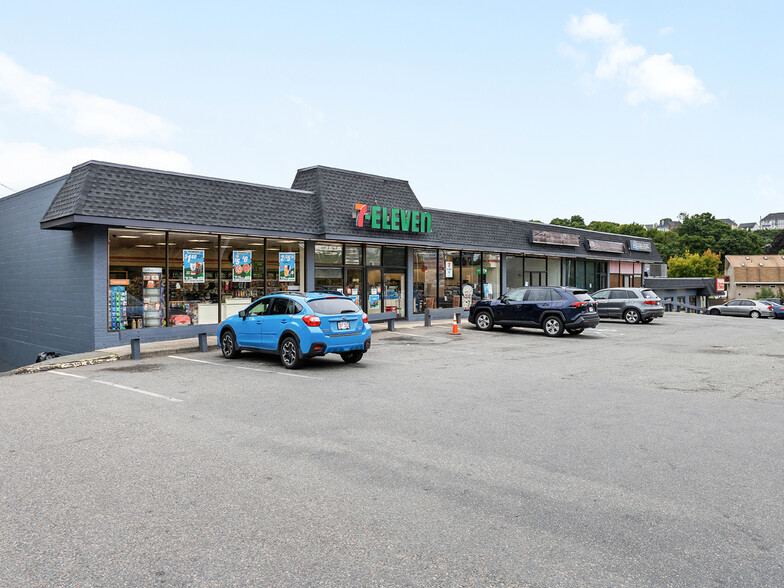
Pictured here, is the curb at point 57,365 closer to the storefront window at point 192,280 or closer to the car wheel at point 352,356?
Result: the storefront window at point 192,280

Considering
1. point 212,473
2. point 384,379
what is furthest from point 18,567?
point 384,379

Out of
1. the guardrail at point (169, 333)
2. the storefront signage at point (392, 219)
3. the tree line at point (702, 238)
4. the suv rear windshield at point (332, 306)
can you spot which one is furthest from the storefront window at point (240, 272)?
the tree line at point (702, 238)

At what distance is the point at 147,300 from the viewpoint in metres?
17.1

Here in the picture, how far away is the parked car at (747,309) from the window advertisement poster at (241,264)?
38846 millimetres

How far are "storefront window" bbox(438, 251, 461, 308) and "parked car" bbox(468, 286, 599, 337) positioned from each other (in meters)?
5.91

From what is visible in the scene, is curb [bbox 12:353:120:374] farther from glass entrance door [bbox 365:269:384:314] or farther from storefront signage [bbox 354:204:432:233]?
glass entrance door [bbox 365:269:384:314]

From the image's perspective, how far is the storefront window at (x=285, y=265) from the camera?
795 inches

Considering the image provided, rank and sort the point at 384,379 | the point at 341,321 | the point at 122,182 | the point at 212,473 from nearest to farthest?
the point at 212,473 → the point at 384,379 → the point at 341,321 → the point at 122,182

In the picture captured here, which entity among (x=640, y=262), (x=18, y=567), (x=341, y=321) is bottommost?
(x=18, y=567)

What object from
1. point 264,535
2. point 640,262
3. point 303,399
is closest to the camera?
point 264,535

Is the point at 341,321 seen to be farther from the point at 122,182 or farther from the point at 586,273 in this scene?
the point at 586,273

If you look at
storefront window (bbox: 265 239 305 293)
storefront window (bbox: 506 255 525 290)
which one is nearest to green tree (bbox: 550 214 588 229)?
storefront window (bbox: 506 255 525 290)

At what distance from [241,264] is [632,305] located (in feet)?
58.1

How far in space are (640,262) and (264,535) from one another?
46.0 m
